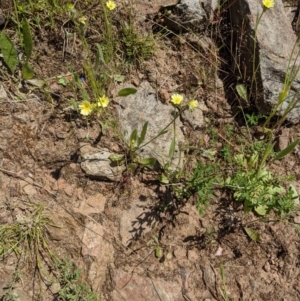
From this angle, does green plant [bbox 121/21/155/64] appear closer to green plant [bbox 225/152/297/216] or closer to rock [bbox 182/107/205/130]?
rock [bbox 182/107/205/130]

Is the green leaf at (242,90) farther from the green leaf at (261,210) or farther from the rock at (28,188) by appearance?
the rock at (28,188)

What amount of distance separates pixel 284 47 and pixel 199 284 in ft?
5.67

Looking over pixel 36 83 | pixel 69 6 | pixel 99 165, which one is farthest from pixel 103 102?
pixel 69 6

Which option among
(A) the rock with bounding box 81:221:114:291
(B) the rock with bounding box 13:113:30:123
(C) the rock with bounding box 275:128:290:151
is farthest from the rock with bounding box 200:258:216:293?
(B) the rock with bounding box 13:113:30:123

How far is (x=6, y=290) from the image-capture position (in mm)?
2248

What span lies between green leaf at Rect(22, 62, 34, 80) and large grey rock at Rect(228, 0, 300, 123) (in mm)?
1395

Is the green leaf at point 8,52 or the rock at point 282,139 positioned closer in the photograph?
the green leaf at point 8,52

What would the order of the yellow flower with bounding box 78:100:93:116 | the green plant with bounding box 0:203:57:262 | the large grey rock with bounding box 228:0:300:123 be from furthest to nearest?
the large grey rock with bounding box 228:0:300:123 → the yellow flower with bounding box 78:100:93:116 → the green plant with bounding box 0:203:57:262

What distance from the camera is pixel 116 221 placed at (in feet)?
8.40

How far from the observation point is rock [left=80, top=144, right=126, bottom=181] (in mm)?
2590

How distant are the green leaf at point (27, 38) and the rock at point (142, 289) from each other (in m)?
1.48

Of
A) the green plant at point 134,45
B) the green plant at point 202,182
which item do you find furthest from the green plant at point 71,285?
the green plant at point 134,45

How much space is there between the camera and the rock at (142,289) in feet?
7.84

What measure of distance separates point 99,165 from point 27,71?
2.53ft
